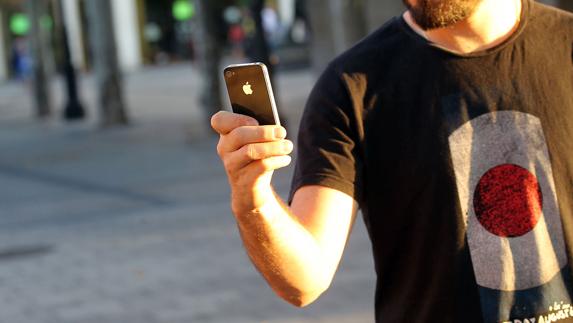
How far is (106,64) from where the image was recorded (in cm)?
2222

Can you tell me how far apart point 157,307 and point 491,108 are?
5493 millimetres

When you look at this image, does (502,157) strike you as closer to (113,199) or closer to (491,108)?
(491,108)

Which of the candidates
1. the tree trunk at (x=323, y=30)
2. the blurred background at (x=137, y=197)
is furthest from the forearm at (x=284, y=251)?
the tree trunk at (x=323, y=30)

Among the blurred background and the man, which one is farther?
the blurred background

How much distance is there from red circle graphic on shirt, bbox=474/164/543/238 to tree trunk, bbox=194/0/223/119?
643 inches

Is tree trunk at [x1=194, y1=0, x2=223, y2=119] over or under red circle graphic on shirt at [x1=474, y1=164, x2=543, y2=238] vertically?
under

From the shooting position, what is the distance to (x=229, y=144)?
2.44m

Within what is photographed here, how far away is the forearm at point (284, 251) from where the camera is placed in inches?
101

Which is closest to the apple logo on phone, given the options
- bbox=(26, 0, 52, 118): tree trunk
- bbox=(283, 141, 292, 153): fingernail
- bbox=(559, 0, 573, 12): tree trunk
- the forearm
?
bbox=(283, 141, 292, 153): fingernail

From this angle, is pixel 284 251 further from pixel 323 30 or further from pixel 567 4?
pixel 323 30

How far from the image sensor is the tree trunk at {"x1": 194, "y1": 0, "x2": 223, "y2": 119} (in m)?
19.0

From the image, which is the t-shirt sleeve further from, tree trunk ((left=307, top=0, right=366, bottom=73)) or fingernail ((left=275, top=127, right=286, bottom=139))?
tree trunk ((left=307, top=0, right=366, bottom=73))

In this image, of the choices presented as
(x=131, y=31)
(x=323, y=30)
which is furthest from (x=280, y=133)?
(x=131, y=31)

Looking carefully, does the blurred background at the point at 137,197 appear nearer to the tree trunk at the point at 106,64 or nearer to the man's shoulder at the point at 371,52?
the tree trunk at the point at 106,64
